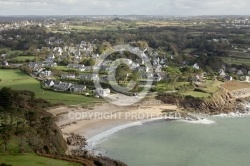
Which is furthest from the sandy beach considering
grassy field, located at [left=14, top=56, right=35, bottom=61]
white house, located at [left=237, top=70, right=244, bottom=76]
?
grassy field, located at [left=14, top=56, right=35, bottom=61]

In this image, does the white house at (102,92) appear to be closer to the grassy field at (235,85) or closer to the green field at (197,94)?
the green field at (197,94)

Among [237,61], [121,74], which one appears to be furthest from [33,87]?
[237,61]

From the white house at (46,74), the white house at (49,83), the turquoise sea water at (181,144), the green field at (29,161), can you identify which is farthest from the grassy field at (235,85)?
the green field at (29,161)

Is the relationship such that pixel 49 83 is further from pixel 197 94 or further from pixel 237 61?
pixel 237 61

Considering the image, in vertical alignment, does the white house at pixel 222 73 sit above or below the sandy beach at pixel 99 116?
above

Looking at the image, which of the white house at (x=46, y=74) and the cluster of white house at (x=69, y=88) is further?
the white house at (x=46, y=74)

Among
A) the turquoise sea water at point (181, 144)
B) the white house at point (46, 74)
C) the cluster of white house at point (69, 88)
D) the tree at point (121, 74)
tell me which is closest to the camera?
the turquoise sea water at point (181, 144)

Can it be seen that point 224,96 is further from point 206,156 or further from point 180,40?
point 180,40
